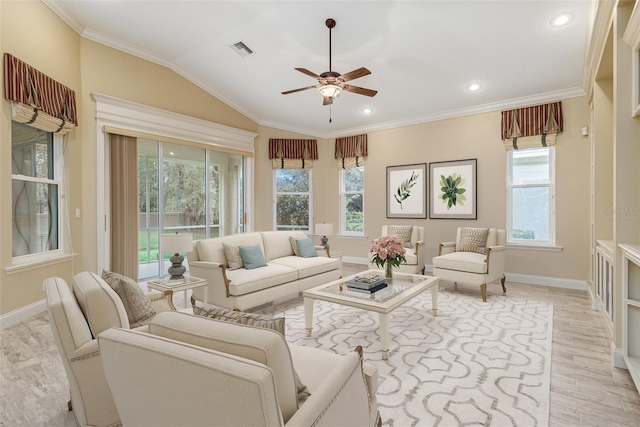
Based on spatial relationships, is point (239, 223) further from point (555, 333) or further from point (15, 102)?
point (555, 333)

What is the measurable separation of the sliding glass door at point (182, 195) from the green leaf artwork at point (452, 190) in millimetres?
3822

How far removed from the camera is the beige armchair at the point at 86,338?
5.08 feet

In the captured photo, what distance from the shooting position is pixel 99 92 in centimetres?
438

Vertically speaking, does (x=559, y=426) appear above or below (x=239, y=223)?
below

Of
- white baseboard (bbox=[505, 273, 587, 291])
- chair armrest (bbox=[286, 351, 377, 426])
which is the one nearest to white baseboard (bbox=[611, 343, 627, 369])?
chair armrest (bbox=[286, 351, 377, 426])

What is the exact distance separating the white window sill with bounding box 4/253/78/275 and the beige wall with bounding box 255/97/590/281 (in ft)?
10.5

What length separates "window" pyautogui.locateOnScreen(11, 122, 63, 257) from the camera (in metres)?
3.53

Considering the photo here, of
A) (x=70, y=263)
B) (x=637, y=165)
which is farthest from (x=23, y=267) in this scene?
(x=637, y=165)

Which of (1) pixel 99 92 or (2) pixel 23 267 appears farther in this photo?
(1) pixel 99 92

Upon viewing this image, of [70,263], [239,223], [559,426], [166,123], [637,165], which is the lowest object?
[559,426]

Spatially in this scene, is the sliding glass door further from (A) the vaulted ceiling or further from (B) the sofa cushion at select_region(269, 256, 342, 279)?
(B) the sofa cushion at select_region(269, 256, 342, 279)

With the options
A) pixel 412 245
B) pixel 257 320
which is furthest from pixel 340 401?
pixel 412 245

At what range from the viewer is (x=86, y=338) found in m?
1.59

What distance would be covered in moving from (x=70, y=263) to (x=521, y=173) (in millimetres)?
6598
